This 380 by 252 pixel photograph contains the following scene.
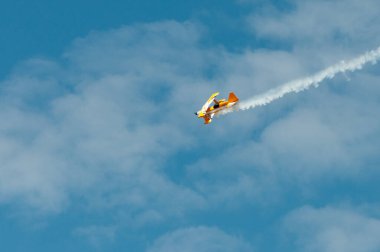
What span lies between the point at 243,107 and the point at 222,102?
8526 mm

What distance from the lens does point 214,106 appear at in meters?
135

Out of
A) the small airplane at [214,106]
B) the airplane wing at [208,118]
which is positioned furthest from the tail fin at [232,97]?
the airplane wing at [208,118]

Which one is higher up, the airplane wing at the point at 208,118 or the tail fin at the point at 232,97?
the tail fin at the point at 232,97

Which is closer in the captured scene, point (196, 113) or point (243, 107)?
point (243, 107)

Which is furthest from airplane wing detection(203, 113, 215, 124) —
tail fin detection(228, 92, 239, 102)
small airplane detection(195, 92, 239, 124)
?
tail fin detection(228, 92, 239, 102)

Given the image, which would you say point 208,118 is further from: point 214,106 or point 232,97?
point 232,97

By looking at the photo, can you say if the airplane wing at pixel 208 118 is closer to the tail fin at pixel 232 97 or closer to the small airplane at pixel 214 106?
the small airplane at pixel 214 106

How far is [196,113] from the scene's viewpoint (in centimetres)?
13662

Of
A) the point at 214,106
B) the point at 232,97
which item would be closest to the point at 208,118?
the point at 214,106

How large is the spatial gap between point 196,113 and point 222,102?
5459mm

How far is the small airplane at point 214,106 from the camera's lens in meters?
132

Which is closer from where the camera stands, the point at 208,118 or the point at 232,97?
the point at 232,97

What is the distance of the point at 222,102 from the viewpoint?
134 meters

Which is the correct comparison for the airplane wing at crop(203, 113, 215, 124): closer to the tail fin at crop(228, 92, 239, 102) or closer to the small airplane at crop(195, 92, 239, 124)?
the small airplane at crop(195, 92, 239, 124)
